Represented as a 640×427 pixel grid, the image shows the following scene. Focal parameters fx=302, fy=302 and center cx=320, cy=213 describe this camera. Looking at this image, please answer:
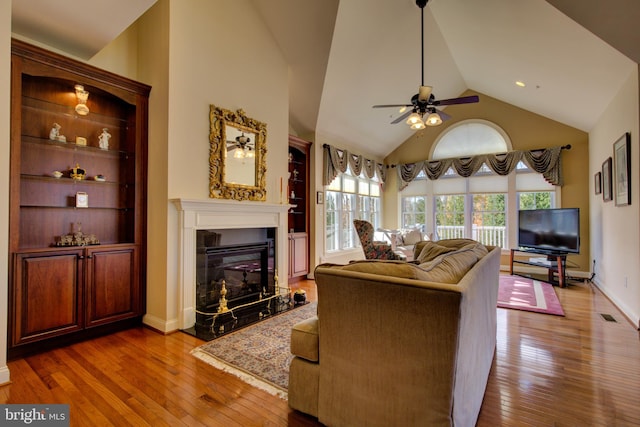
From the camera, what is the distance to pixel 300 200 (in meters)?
5.79

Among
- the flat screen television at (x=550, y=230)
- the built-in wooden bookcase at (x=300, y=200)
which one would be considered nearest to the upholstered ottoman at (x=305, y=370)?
the built-in wooden bookcase at (x=300, y=200)

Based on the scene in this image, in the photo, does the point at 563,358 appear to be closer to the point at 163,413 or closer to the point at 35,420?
the point at 163,413

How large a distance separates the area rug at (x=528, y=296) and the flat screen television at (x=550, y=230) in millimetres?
716

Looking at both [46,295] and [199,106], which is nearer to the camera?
[46,295]

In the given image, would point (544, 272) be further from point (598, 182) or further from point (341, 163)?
point (341, 163)

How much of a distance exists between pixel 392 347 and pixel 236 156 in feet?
10.1

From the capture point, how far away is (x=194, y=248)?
3.30 metres

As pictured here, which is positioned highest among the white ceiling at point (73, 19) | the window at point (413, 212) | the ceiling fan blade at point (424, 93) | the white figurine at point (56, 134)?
the white ceiling at point (73, 19)

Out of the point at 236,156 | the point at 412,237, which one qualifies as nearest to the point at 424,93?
the point at 236,156

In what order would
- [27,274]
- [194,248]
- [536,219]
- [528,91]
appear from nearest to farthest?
[27,274] < [194,248] < [528,91] < [536,219]

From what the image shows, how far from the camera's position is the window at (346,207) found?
20.8ft

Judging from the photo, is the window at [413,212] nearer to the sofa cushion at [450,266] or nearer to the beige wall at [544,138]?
the beige wall at [544,138]

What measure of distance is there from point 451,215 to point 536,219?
187 centimetres

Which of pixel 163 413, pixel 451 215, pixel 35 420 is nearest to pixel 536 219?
pixel 451 215
